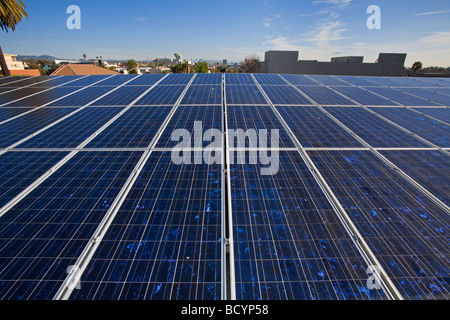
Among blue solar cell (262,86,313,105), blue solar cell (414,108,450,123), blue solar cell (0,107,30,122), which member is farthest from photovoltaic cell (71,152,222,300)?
blue solar cell (414,108,450,123)

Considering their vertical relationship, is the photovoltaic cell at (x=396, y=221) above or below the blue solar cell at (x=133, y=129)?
below

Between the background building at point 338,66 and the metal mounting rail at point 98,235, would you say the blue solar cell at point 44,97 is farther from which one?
the background building at point 338,66

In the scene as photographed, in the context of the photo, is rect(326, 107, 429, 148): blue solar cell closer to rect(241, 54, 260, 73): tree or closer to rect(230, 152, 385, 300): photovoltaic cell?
rect(230, 152, 385, 300): photovoltaic cell

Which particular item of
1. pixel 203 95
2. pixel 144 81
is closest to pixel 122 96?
pixel 144 81

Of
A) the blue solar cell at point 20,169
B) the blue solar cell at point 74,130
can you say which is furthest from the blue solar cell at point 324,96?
the blue solar cell at point 20,169

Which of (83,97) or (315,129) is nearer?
(315,129)

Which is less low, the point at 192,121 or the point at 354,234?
the point at 192,121

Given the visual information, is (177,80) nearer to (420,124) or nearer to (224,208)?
(224,208)
